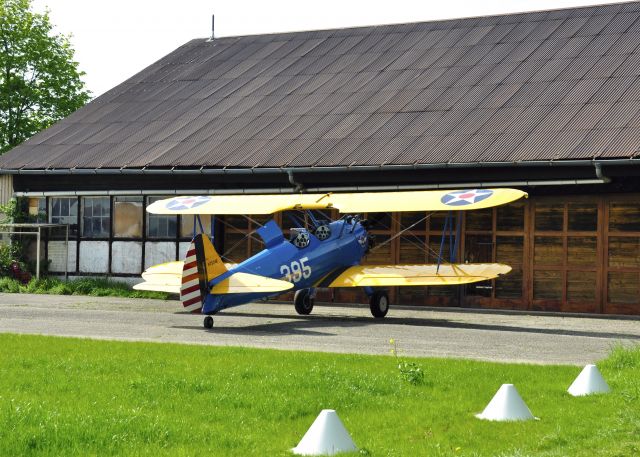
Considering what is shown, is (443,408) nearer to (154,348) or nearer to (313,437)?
(313,437)

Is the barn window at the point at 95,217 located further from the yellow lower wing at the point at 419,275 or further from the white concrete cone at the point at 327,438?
the white concrete cone at the point at 327,438

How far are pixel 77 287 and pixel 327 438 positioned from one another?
22.1m

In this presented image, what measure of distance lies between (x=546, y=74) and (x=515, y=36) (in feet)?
11.4

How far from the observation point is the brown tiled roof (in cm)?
2584

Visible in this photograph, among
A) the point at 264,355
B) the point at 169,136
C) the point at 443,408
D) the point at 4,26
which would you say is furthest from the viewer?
the point at 4,26

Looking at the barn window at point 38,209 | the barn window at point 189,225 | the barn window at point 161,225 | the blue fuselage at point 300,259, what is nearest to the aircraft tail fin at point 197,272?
the blue fuselage at point 300,259

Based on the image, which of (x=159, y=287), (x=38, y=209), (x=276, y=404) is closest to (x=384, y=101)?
(x=38, y=209)

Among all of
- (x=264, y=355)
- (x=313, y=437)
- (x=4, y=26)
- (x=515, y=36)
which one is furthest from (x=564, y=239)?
(x=4, y=26)

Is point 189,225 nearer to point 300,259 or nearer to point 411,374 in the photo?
point 300,259

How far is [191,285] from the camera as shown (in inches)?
752

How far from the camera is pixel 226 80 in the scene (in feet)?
114

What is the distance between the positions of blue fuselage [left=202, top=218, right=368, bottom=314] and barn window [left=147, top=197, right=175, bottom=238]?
7.61m

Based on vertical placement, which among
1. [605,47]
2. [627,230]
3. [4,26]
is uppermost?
[4,26]

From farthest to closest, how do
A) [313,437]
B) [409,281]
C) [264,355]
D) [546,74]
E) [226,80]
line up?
[226,80]
[546,74]
[409,281]
[264,355]
[313,437]
